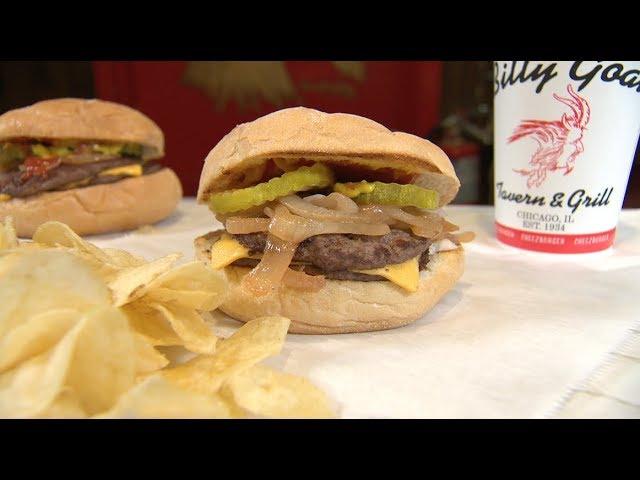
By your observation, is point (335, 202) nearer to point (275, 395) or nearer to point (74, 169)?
point (275, 395)

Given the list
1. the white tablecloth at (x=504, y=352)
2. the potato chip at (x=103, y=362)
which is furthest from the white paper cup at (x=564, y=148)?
the potato chip at (x=103, y=362)

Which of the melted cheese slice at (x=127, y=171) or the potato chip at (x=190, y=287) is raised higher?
the potato chip at (x=190, y=287)

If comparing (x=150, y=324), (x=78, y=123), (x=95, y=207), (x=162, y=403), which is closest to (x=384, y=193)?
(x=150, y=324)

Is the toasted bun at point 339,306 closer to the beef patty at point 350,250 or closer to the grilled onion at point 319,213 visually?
the beef patty at point 350,250

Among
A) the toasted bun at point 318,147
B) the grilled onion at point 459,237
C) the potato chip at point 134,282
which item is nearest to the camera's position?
the potato chip at point 134,282

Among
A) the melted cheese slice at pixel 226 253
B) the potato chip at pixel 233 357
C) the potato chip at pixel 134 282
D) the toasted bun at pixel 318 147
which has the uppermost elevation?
the toasted bun at pixel 318 147

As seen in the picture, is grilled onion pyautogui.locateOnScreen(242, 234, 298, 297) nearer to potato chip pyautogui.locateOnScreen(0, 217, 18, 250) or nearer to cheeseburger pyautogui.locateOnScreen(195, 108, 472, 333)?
cheeseburger pyautogui.locateOnScreen(195, 108, 472, 333)
